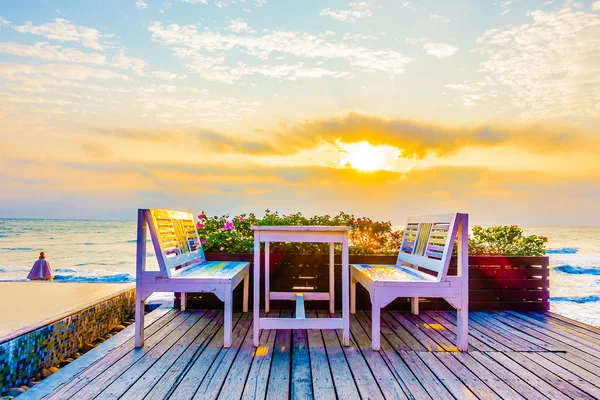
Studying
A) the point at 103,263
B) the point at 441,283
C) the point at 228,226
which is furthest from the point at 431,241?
the point at 103,263

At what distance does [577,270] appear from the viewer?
16.2m

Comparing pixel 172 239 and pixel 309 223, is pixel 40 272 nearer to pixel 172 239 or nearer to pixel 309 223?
pixel 172 239

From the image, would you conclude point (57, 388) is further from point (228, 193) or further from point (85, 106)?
point (228, 193)

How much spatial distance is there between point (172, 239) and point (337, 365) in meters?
1.81

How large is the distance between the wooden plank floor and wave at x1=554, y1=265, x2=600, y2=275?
1522 cm

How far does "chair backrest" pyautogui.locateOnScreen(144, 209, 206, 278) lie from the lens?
2.93 m

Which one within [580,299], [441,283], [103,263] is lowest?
[103,263]

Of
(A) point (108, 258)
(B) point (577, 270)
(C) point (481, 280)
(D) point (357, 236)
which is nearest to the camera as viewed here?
(C) point (481, 280)

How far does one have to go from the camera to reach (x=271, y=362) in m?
2.63

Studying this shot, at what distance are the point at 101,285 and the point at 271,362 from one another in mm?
3212

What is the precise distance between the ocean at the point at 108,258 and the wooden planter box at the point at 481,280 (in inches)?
154

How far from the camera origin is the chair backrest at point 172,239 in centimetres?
293

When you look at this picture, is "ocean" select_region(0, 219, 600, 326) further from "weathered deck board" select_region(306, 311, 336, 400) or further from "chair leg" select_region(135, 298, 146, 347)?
"weathered deck board" select_region(306, 311, 336, 400)

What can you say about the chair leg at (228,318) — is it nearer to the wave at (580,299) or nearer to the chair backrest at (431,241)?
the chair backrest at (431,241)
